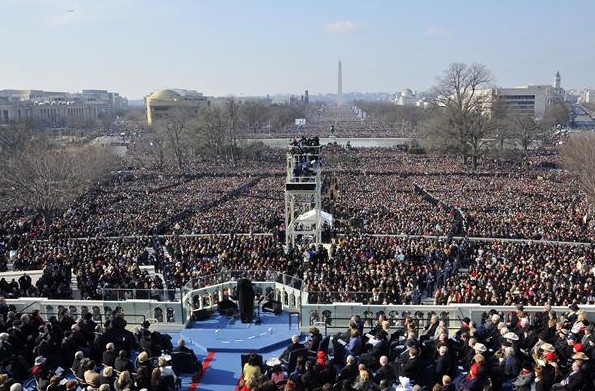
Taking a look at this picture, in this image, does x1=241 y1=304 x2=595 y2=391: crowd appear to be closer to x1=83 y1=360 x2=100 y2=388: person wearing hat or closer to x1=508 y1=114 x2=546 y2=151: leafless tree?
x1=83 y1=360 x2=100 y2=388: person wearing hat

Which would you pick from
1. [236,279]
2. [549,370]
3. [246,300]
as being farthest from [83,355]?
[549,370]

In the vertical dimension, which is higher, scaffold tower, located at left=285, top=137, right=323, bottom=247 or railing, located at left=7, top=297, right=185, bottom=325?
scaffold tower, located at left=285, top=137, right=323, bottom=247

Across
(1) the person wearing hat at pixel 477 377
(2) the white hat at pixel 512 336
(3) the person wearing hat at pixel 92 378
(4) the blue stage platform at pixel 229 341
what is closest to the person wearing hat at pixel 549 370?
(2) the white hat at pixel 512 336

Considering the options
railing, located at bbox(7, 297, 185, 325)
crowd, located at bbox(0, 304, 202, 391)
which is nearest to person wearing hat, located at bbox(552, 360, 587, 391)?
crowd, located at bbox(0, 304, 202, 391)

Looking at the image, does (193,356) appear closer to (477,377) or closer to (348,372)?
(348,372)

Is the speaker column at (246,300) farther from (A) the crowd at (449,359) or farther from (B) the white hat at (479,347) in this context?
(B) the white hat at (479,347)

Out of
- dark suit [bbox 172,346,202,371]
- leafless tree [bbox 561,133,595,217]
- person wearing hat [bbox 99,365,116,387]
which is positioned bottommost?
dark suit [bbox 172,346,202,371]

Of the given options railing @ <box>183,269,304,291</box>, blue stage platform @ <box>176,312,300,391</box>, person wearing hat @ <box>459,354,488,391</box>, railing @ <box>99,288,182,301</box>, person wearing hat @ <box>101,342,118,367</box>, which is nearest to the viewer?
person wearing hat @ <box>459,354,488,391</box>
